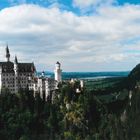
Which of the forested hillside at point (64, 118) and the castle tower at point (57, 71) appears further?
the castle tower at point (57, 71)

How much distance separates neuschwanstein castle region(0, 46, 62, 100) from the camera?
180087mm

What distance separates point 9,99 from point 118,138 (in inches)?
1790

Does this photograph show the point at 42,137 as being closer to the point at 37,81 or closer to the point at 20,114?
the point at 20,114

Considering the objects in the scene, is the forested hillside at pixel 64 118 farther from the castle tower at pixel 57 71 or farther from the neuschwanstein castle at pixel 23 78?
the castle tower at pixel 57 71

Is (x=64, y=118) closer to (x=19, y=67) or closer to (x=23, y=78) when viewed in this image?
(x=23, y=78)

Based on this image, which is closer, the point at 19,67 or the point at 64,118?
the point at 64,118

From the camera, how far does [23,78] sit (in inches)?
7520

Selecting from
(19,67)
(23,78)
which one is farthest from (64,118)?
(19,67)

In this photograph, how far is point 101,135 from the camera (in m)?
121

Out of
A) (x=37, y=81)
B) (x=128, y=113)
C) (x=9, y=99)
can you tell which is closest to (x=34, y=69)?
(x=37, y=81)

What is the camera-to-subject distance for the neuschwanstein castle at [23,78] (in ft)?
591

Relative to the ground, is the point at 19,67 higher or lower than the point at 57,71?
higher

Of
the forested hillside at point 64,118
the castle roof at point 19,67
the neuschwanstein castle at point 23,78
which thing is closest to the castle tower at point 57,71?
the neuschwanstein castle at point 23,78

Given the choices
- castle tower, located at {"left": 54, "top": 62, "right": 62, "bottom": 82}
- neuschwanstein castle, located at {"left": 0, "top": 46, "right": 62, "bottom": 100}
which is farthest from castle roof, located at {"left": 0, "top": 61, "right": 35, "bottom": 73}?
castle tower, located at {"left": 54, "top": 62, "right": 62, "bottom": 82}
